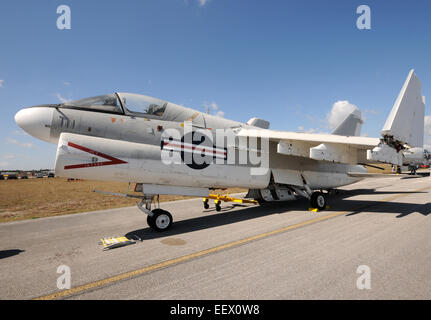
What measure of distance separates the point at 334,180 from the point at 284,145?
5.15 metres

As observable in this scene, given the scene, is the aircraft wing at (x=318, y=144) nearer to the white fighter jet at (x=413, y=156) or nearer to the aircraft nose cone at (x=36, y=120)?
the white fighter jet at (x=413, y=156)

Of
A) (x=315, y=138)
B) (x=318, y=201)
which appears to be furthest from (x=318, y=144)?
(x=318, y=201)

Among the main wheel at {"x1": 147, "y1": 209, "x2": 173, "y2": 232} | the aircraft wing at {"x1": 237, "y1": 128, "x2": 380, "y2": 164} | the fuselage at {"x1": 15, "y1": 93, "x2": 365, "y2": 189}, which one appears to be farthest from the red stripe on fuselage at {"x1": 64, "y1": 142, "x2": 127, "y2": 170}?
the aircraft wing at {"x1": 237, "y1": 128, "x2": 380, "y2": 164}

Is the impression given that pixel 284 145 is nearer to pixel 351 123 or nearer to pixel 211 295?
pixel 211 295

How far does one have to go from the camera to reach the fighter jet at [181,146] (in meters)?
5.80

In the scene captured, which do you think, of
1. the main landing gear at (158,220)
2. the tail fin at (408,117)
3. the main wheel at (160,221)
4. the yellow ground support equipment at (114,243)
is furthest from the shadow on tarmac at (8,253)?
the tail fin at (408,117)

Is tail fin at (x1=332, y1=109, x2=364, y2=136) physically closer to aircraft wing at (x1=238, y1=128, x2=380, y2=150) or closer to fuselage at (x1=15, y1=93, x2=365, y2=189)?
aircraft wing at (x1=238, y1=128, x2=380, y2=150)

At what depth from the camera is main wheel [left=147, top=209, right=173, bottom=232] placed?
6.38 m

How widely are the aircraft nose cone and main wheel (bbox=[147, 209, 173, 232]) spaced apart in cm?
346

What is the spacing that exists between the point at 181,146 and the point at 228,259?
3834 mm

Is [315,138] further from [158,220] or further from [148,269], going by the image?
[148,269]

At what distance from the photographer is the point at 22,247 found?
5.38 m

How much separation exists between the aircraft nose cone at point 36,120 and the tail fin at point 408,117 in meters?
10.4
